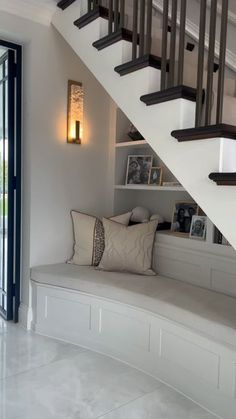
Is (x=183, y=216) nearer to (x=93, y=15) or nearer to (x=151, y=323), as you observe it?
(x=151, y=323)

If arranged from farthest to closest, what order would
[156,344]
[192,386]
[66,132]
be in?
[66,132], [156,344], [192,386]

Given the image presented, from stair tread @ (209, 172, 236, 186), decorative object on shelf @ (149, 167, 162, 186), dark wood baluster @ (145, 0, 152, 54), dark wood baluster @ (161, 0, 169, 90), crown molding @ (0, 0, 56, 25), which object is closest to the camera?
stair tread @ (209, 172, 236, 186)

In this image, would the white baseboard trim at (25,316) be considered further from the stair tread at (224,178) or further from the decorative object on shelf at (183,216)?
the stair tread at (224,178)

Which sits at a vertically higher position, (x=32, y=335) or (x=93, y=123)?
(x=93, y=123)

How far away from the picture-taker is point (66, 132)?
3.18 meters

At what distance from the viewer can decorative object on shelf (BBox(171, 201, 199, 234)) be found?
307cm

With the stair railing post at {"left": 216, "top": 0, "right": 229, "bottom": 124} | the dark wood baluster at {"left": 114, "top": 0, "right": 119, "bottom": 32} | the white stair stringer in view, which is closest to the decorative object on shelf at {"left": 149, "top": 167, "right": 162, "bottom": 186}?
the white stair stringer

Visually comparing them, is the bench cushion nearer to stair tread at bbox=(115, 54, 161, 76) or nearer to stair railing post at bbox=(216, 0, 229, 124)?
stair railing post at bbox=(216, 0, 229, 124)

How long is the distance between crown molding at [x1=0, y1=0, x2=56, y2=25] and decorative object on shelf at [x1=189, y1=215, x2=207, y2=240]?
1938mm

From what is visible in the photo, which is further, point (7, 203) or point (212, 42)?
point (7, 203)

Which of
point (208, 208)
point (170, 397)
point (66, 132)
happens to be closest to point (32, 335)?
point (170, 397)

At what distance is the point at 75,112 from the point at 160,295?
1.72 m

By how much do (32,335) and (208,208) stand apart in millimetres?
2073

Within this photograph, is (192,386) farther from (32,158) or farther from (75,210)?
(32,158)
